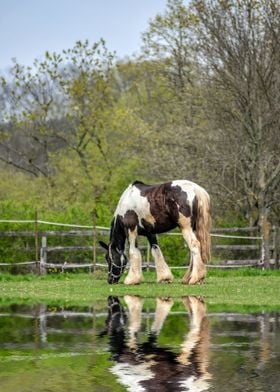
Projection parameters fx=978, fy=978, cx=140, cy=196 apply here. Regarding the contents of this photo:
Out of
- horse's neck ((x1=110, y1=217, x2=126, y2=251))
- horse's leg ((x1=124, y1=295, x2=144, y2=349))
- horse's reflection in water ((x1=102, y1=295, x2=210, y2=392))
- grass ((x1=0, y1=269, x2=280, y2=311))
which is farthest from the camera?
horse's neck ((x1=110, y1=217, x2=126, y2=251))

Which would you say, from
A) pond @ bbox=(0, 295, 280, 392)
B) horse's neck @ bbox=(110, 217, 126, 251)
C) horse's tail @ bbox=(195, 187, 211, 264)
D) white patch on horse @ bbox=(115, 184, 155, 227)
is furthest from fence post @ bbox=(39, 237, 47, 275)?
pond @ bbox=(0, 295, 280, 392)

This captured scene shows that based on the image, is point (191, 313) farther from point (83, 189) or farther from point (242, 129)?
point (83, 189)

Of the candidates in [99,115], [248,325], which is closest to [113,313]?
[248,325]

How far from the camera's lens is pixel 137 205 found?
72.0ft

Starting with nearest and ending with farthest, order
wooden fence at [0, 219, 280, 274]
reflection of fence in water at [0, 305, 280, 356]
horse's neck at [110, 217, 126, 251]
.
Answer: reflection of fence in water at [0, 305, 280, 356] → horse's neck at [110, 217, 126, 251] → wooden fence at [0, 219, 280, 274]

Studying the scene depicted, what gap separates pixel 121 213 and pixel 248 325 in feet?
29.3

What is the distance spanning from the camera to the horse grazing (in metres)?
21.2

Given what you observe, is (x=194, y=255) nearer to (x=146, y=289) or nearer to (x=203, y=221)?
(x=203, y=221)

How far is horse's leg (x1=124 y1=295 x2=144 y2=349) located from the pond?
15 mm

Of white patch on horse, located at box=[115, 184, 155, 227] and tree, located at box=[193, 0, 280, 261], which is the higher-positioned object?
tree, located at box=[193, 0, 280, 261]

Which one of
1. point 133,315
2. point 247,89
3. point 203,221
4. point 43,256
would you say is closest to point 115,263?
point 203,221

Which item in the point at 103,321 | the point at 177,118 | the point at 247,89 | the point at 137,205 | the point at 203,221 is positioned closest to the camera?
the point at 103,321

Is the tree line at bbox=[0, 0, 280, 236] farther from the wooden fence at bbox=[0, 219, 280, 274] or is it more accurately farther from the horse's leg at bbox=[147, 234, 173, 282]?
the horse's leg at bbox=[147, 234, 173, 282]

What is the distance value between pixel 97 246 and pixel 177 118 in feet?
31.7
